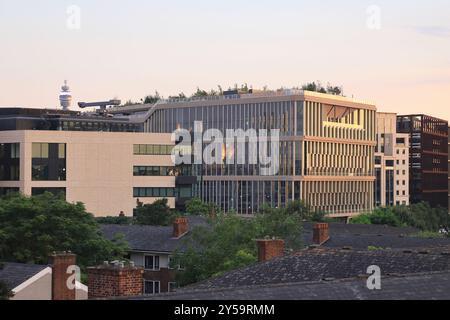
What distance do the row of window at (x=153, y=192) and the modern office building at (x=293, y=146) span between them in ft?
46.1

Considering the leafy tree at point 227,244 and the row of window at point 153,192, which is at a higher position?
the row of window at point 153,192

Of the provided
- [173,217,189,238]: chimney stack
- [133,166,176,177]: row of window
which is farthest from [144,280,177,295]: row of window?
[133,166,176,177]: row of window

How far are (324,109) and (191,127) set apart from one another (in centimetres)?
2126

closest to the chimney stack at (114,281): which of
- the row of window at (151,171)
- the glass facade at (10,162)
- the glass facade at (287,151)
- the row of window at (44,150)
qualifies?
the glass facade at (10,162)

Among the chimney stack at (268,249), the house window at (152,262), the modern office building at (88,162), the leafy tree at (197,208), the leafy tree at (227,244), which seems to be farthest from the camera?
the modern office building at (88,162)

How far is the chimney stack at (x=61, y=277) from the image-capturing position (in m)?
35.2

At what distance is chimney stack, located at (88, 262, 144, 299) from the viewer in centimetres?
2973

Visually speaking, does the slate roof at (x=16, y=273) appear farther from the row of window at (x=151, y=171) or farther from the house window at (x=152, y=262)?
the row of window at (x=151, y=171)

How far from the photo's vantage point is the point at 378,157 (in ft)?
→ 638

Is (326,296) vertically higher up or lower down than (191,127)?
lower down

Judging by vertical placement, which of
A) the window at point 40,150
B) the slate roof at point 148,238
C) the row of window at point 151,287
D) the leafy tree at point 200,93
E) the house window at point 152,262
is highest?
the leafy tree at point 200,93

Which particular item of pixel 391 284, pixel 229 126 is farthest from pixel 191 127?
pixel 391 284
